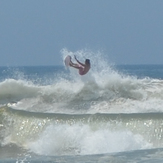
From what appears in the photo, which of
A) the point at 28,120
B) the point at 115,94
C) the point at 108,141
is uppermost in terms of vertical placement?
the point at 115,94

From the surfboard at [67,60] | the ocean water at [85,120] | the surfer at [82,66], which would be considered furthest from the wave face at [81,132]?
the surfer at [82,66]

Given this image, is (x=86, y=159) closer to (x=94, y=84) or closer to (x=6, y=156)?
(x=6, y=156)

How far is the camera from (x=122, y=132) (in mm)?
14633

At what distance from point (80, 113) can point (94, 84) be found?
3262 mm

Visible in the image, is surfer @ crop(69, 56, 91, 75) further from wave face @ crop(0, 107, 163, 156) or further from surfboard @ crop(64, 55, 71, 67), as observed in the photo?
wave face @ crop(0, 107, 163, 156)

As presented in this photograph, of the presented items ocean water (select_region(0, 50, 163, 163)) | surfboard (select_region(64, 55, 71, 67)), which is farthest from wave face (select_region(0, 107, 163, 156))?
surfboard (select_region(64, 55, 71, 67))

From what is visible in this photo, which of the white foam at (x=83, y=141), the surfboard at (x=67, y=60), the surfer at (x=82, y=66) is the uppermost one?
the surfboard at (x=67, y=60)

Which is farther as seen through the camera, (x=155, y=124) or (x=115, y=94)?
(x=115, y=94)

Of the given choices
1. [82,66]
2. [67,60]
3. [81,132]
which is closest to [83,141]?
[81,132]

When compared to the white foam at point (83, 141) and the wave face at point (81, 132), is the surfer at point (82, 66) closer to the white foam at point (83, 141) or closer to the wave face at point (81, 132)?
the wave face at point (81, 132)

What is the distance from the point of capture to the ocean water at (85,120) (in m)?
13.2

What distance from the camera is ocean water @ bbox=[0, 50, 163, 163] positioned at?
13.2 m

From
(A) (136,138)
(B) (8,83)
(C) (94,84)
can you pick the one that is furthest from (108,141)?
(B) (8,83)

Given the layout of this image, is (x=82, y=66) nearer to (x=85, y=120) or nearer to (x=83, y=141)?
(x=85, y=120)
